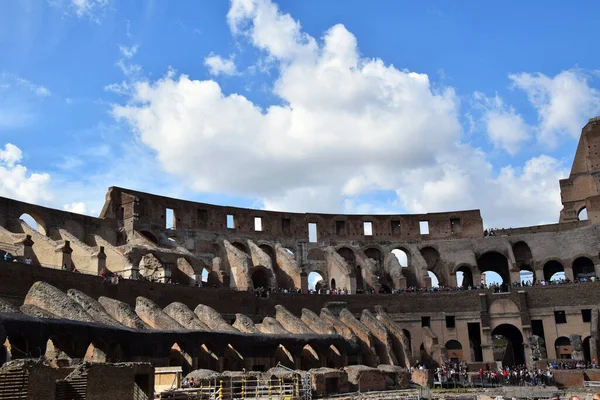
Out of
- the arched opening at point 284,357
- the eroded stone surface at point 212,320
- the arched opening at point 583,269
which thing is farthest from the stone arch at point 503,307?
the eroded stone surface at point 212,320

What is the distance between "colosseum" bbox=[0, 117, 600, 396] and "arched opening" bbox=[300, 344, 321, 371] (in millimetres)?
103

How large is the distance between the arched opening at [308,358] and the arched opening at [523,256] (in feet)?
74.9

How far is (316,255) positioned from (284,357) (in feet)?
65.5

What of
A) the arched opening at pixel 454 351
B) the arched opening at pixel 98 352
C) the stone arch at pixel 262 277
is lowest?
the arched opening at pixel 454 351

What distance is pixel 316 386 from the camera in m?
24.4

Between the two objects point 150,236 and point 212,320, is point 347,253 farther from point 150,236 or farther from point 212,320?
point 212,320

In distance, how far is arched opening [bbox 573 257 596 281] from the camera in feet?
151

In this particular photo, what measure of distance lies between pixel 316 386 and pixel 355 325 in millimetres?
11926

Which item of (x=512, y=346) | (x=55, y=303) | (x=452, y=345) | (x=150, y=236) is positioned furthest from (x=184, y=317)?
(x=512, y=346)

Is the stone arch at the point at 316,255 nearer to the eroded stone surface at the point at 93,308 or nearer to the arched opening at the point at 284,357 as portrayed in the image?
the arched opening at the point at 284,357

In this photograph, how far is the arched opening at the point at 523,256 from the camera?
47.7 metres

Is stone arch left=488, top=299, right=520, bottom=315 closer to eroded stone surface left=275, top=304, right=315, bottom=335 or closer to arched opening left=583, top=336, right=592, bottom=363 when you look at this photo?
arched opening left=583, top=336, right=592, bottom=363

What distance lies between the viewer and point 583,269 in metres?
46.6

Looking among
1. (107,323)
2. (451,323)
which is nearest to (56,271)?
(107,323)
